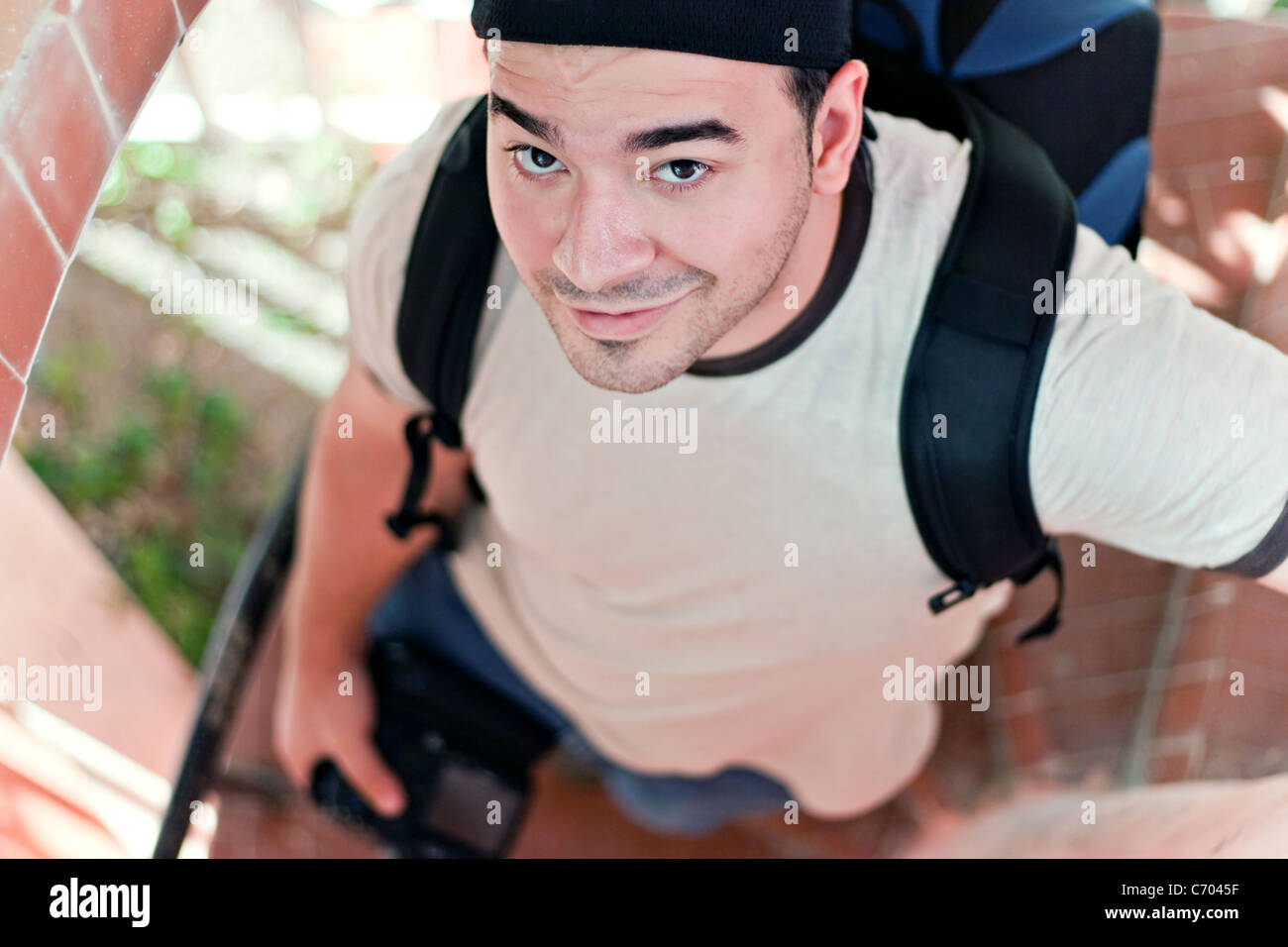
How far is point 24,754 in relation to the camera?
3.46 ft

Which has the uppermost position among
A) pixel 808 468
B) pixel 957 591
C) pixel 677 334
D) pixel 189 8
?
pixel 189 8

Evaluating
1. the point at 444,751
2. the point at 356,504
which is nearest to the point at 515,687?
the point at 444,751

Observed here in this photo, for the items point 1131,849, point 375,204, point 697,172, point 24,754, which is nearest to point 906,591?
point 1131,849

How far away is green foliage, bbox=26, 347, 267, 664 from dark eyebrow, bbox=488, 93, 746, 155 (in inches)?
57.8

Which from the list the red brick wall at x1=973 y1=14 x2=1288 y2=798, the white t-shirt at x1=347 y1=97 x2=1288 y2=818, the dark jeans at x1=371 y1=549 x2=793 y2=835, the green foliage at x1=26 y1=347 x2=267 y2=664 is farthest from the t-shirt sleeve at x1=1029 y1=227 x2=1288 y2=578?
the green foliage at x1=26 y1=347 x2=267 y2=664

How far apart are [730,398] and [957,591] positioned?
25cm

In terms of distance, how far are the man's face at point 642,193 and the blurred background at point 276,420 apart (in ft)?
0.86

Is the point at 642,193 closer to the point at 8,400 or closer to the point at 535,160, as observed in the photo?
the point at 535,160

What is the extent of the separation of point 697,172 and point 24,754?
83cm

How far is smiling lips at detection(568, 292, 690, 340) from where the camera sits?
2.56 feet

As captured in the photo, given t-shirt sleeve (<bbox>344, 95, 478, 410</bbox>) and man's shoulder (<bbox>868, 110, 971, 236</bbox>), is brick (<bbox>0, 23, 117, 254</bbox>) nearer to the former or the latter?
t-shirt sleeve (<bbox>344, 95, 478, 410</bbox>)

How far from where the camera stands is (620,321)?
783 millimetres

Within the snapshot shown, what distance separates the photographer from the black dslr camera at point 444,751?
1529 mm
